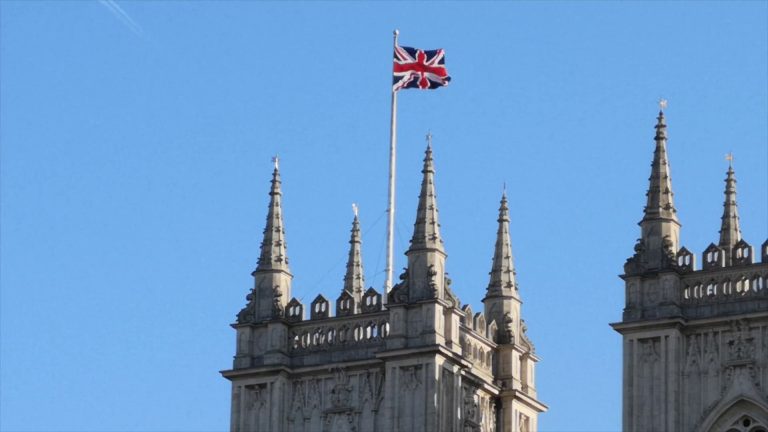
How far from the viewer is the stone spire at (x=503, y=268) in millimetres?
91062

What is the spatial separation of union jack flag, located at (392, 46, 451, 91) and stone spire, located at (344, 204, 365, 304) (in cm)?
488

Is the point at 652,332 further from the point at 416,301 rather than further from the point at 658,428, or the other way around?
the point at 416,301

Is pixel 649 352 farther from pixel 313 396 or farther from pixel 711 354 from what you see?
pixel 313 396

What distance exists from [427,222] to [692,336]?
10.1m

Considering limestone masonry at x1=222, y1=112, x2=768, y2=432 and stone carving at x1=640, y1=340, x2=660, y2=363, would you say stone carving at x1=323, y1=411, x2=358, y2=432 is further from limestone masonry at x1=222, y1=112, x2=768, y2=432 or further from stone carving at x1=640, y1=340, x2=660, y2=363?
stone carving at x1=640, y1=340, x2=660, y2=363

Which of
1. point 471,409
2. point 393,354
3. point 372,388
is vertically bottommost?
point 471,409

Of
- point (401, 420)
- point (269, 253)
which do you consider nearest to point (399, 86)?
point (269, 253)

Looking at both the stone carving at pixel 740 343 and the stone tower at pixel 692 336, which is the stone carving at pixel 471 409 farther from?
the stone carving at pixel 740 343

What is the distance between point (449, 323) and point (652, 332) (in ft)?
25.1

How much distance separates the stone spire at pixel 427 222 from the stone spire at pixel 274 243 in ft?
17.1

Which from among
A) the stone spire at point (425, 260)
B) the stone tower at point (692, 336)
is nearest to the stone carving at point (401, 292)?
the stone spire at point (425, 260)

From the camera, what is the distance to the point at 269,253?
89812 millimetres

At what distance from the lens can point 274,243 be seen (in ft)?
295

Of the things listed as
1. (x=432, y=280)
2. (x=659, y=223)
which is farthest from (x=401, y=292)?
(x=659, y=223)
